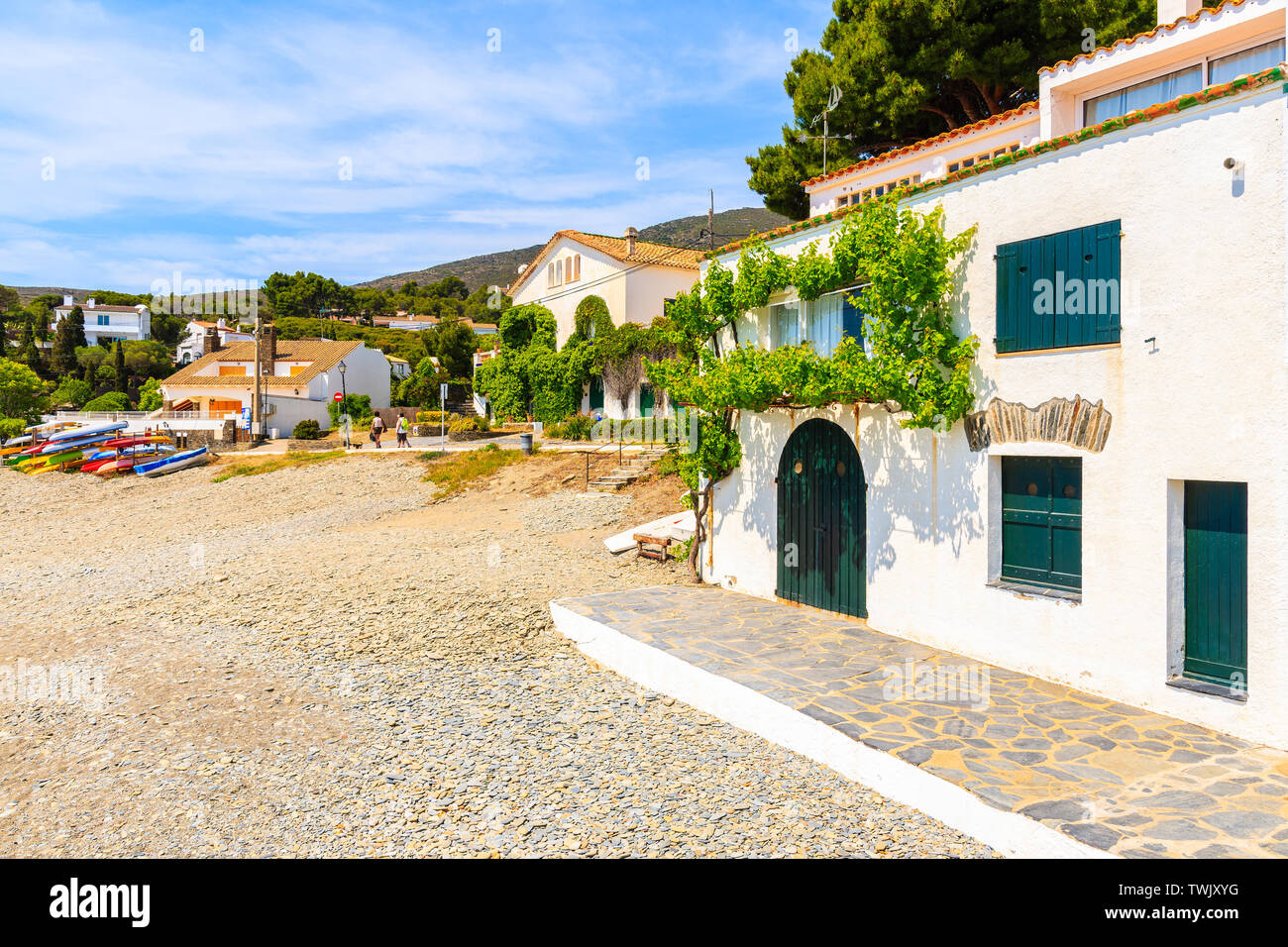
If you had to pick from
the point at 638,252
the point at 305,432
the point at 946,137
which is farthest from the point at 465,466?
the point at 946,137

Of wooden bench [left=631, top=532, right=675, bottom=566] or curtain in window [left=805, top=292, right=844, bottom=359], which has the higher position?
curtain in window [left=805, top=292, right=844, bottom=359]

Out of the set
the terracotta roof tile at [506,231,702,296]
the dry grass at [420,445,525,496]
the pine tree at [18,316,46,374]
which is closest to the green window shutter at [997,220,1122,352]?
the dry grass at [420,445,525,496]

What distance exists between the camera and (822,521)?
10648 mm

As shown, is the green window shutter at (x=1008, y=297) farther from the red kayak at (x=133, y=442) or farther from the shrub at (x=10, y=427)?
the shrub at (x=10, y=427)

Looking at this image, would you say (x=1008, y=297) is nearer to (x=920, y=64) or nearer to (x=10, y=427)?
(x=920, y=64)

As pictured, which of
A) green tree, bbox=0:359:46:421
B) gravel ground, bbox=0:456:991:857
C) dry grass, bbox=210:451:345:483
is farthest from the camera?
green tree, bbox=0:359:46:421

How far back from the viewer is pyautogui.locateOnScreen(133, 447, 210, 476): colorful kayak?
1299 inches

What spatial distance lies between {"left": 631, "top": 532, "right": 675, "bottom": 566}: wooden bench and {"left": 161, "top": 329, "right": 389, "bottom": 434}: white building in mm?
33830

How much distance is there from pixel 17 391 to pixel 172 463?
33.9 metres

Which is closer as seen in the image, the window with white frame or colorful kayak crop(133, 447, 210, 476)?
the window with white frame

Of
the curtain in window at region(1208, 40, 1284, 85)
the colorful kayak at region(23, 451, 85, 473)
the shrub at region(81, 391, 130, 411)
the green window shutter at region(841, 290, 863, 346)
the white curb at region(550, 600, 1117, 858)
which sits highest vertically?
the curtain in window at region(1208, 40, 1284, 85)

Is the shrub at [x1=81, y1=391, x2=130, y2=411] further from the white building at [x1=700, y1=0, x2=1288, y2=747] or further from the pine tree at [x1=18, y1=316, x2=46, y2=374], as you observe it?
the white building at [x1=700, y1=0, x2=1288, y2=747]

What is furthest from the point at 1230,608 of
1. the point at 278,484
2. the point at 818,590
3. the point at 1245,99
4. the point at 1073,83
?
the point at 278,484
